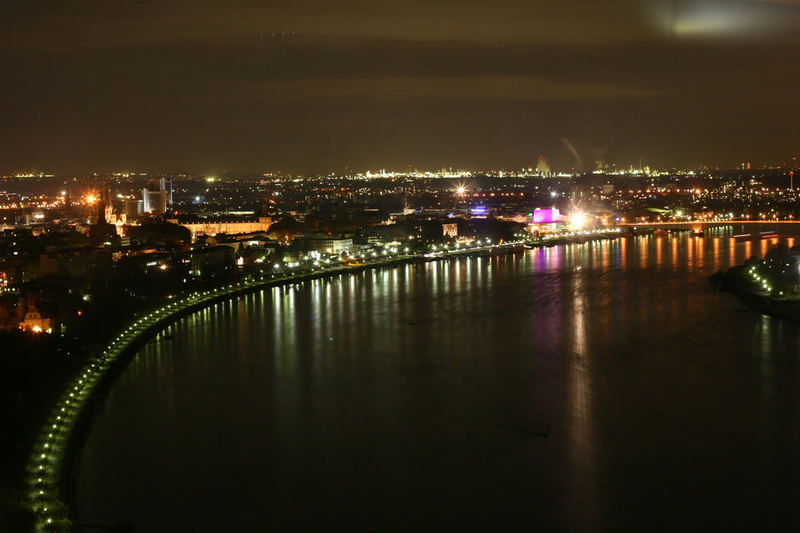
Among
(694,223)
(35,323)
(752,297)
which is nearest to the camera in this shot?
(35,323)

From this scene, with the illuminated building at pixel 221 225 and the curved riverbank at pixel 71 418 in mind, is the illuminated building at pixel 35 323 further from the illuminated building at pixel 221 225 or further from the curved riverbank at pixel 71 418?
the illuminated building at pixel 221 225

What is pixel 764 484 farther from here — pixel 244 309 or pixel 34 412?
pixel 244 309

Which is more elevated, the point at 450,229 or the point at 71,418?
the point at 450,229

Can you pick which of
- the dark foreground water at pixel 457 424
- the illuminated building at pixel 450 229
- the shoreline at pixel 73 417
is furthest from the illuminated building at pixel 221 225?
the dark foreground water at pixel 457 424

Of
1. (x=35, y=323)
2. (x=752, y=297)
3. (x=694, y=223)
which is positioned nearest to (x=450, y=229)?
(x=694, y=223)

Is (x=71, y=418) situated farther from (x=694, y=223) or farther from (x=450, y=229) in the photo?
(x=694, y=223)

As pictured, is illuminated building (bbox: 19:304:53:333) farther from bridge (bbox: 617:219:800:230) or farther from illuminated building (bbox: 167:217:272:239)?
bridge (bbox: 617:219:800:230)
